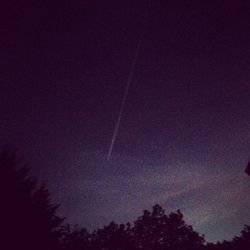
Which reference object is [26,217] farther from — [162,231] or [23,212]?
[162,231]

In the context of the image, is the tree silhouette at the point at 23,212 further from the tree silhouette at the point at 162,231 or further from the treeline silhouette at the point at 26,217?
the tree silhouette at the point at 162,231

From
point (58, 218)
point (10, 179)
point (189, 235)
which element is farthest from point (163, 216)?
point (10, 179)

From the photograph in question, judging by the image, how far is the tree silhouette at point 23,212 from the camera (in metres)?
19.8

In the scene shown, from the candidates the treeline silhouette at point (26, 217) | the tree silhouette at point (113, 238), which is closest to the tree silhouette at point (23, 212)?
the treeline silhouette at point (26, 217)

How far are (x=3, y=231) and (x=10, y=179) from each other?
372cm

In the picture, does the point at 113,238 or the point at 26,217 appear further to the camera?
the point at 113,238

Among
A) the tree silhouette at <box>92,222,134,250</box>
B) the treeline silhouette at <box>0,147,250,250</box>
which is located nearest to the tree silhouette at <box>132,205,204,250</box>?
the tree silhouette at <box>92,222,134,250</box>

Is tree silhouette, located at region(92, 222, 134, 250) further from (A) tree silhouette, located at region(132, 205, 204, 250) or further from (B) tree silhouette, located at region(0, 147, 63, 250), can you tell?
(B) tree silhouette, located at region(0, 147, 63, 250)

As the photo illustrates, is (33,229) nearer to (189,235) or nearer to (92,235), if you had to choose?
(92,235)

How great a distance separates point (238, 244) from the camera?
13.0m

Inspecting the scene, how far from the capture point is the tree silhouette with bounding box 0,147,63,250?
65.1 ft

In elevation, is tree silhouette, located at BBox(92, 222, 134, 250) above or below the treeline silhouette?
above

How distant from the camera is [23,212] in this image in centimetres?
2127

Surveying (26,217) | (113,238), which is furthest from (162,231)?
(26,217)
